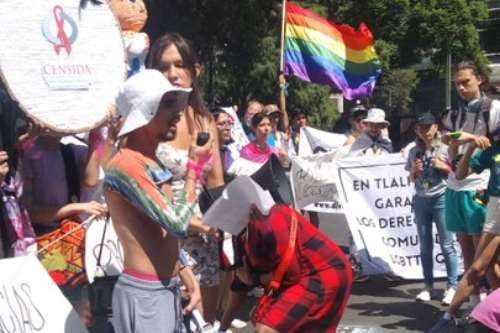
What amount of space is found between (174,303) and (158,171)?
0.49 metres

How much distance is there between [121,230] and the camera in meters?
3.17

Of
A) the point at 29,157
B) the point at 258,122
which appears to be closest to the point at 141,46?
the point at 29,157

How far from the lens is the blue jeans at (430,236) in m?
7.14

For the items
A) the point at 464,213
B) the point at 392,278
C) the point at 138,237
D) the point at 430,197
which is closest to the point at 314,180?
the point at 392,278

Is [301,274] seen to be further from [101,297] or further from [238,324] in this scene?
[238,324]

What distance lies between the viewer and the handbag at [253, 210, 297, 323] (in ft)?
12.1

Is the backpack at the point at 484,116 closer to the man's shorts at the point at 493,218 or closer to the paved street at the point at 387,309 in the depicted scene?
the man's shorts at the point at 493,218

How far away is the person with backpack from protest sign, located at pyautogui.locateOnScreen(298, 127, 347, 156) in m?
3.92

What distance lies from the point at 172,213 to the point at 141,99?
424 mm

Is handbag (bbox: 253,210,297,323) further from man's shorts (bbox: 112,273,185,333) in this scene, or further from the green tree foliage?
the green tree foliage

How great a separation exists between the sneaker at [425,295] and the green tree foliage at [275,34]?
13723mm

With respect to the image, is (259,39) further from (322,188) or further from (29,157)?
(29,157)

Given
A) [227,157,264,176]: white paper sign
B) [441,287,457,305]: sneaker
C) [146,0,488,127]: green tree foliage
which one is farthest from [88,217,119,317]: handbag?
[146,0,488,127]: green tree foliage

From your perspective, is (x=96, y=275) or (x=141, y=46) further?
(x=141, y=46)
